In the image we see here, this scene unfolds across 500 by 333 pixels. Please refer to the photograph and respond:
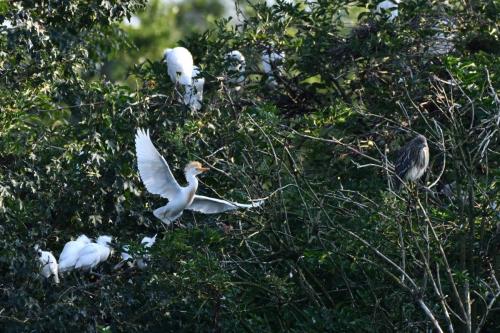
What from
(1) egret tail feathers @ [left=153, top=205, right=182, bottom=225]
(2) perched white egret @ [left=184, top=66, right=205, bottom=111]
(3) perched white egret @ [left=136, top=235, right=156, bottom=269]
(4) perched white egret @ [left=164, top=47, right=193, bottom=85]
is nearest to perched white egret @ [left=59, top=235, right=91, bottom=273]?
(3) perched white egret @ [left=136, top=235, right=156, bottom=269]

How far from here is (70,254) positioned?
673cm

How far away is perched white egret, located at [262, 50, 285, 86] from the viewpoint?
8547 mm

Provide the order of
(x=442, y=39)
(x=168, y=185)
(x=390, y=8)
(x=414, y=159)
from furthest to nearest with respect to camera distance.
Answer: (x=390, y=8) < (x=442, y=39) < (x=414, y=159) < (x=168, y=185)

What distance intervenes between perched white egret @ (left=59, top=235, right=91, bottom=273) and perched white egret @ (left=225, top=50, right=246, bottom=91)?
6.10 feet

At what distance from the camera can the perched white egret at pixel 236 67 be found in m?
8.20

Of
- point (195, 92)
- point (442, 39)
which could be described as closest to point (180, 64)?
point (195, 92)

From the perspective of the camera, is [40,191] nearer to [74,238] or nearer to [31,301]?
[74,238]

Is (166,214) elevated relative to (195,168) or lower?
lower

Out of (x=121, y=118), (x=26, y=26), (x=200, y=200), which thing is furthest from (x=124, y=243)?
(x=26, y=26)

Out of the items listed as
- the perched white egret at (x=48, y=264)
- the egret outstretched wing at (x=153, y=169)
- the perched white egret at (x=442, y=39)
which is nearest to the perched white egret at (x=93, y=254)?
the perched white egret at (x=48, y=264)

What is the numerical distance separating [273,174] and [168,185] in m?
0.65

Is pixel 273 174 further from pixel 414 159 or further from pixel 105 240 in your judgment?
pixel 105 240

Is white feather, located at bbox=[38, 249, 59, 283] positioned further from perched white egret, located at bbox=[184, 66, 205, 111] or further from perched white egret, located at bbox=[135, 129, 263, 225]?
perched white egret, located at bbox=[184, 66, 205, 111]

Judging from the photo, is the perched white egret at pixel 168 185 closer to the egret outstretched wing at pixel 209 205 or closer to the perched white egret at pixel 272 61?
the egret outstretched wing at pixel 209 205
